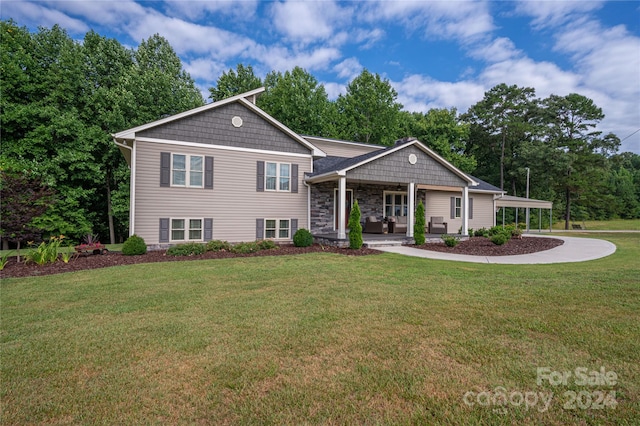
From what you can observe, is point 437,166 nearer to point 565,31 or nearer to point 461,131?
point 565,31

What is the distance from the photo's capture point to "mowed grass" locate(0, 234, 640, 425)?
2.27 metres

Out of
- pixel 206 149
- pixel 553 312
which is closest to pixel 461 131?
pixel 206 149

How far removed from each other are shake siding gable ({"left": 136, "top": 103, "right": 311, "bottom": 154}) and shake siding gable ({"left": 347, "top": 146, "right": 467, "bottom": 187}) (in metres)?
3.33

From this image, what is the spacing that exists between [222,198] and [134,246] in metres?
3.55

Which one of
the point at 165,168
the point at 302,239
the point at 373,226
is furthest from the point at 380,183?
the point at 165,168

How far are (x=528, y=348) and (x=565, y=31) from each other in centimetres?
1392

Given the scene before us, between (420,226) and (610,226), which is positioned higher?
(420,226)

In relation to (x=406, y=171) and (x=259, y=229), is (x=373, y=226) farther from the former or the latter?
(x=259, y=229)

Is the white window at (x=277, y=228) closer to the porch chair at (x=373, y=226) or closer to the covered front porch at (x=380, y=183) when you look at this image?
the covered front porch at (x=380, y=183)

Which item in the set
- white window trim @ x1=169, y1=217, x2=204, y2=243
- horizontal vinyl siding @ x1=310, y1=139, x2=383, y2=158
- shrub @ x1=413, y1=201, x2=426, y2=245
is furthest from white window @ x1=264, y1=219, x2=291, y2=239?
horizontal vinyl siding @ x1=310, y1=139, x2=383, y2=158

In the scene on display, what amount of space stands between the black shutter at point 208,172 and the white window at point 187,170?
119 mm

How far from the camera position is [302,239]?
485 inches

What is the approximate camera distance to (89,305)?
15.9 ft

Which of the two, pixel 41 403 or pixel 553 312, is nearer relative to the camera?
pixel 41 403
